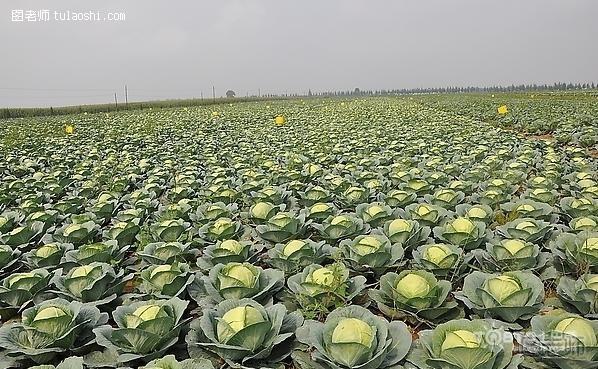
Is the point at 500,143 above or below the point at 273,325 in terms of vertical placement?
above

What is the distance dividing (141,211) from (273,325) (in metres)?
2.56

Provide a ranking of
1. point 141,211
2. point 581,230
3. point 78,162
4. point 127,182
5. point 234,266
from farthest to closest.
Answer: point 78,162 < point 127,182 < point 141,211 < point 581,230 < point 234,266

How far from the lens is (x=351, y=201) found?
4484mm

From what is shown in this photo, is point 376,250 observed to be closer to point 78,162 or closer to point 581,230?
point 581,230

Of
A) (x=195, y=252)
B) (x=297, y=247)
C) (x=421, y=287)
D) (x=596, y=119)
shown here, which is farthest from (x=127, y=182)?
(x=596, y=119)

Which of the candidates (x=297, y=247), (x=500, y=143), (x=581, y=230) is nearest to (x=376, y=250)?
(x=297, y=247)

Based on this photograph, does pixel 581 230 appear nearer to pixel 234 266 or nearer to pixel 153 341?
pixel 234 266

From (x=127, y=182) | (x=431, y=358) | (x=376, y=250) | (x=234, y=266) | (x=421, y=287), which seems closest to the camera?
(x=431, y=358)

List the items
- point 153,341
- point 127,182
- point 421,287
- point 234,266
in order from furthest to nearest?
point 127,182 < point 234,266 < point 421,287 < point 153,341

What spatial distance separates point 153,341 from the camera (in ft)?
7.24

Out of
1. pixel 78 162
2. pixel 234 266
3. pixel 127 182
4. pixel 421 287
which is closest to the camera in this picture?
pixel 421 287

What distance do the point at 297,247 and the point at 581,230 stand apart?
2143 mm

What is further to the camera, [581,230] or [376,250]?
[581,230]

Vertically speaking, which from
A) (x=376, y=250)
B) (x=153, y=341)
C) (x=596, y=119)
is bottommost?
(x=153, y=341)
